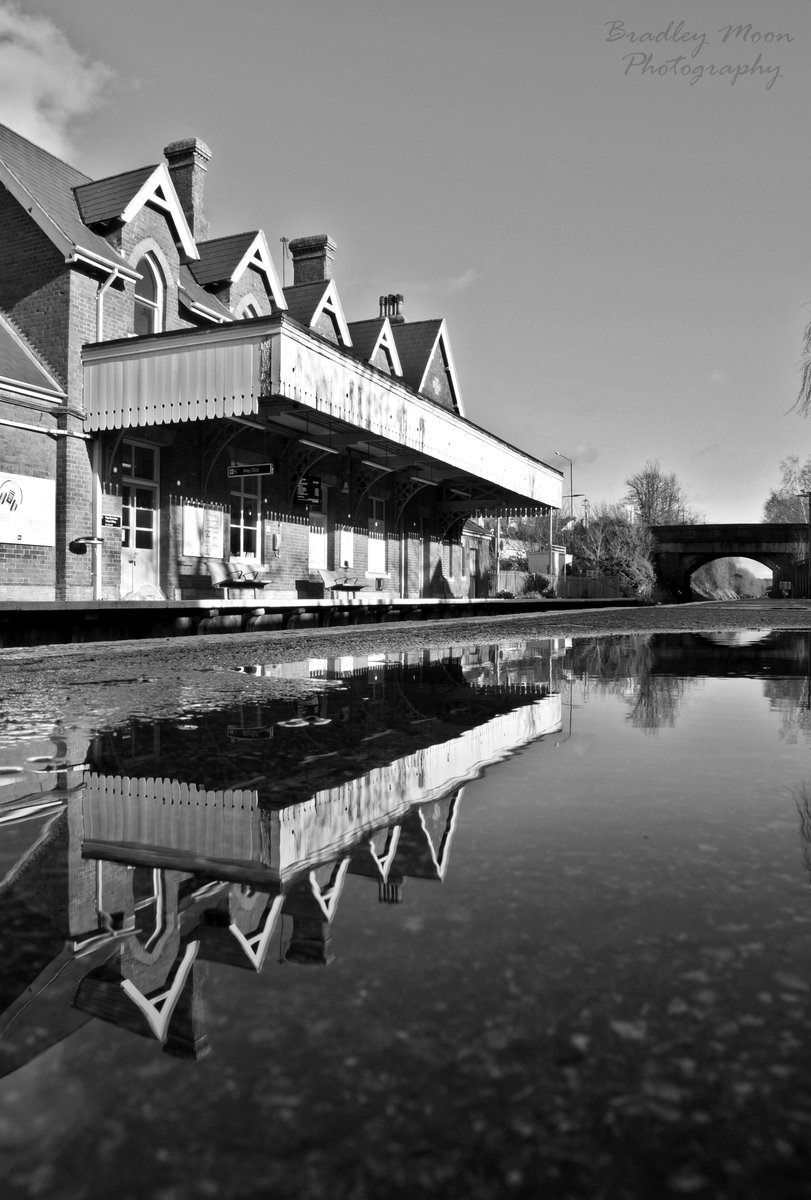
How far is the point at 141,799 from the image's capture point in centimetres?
279

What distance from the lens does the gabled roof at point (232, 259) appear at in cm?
2175

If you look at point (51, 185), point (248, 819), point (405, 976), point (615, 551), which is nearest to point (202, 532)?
point (51, 185)

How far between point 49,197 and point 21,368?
446cm

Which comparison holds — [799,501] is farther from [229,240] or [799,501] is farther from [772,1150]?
[772,1150]

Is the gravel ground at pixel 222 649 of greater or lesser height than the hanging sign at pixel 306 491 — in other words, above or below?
below

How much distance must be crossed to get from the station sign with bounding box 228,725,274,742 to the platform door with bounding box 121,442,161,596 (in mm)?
14026

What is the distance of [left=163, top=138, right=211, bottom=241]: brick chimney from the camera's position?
73.9ft

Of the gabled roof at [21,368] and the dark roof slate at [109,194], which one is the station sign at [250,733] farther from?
the dark roof slate at [109,194]

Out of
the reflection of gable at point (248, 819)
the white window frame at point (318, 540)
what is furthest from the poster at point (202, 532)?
the reflection of gable at point (248, 819)

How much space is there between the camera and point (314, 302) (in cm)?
2494

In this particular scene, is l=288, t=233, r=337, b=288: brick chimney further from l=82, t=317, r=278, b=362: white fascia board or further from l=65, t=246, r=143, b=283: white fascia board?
l=82, t=317, r=278, b=362: white fascia board

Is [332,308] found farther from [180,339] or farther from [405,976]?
[405,976]

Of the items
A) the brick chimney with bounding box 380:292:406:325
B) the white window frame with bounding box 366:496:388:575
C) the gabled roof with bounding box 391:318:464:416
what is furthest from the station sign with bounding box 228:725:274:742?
the brick chimney with bounding box 380:292:406:325

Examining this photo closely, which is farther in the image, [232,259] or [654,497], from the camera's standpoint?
[654,497]
